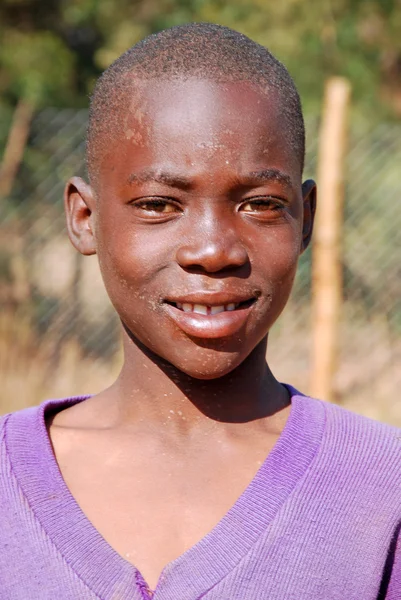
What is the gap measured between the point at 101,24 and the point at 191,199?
5621mm

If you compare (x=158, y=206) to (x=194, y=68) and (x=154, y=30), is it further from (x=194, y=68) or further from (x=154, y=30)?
(x=154, y=30)

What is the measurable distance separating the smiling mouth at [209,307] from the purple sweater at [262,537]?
0.29 metres

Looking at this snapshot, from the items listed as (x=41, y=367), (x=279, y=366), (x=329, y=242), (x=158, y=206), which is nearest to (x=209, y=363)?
(x=158, y=206)

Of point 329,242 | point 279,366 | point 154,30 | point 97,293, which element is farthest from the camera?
point 154,30

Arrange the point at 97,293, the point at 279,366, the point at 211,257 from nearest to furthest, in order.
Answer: the point at 211,257, the point at 279,366, the point at 97,293

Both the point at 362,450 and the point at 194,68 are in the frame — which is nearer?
the point at 194,68

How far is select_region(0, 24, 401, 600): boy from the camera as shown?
1.70 meters

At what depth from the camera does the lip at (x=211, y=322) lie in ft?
5.69

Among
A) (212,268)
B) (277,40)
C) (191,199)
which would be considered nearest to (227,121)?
(191,199)

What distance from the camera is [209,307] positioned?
1.74m

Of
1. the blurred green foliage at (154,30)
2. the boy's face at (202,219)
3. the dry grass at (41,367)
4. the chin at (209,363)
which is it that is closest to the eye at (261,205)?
the boy's face at (202,219)

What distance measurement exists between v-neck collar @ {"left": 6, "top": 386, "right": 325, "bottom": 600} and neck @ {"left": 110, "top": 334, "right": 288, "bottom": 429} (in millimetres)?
100

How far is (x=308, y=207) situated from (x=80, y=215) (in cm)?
49

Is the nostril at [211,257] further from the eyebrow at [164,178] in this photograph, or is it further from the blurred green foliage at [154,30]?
the blurred green foliage at [154,30]
